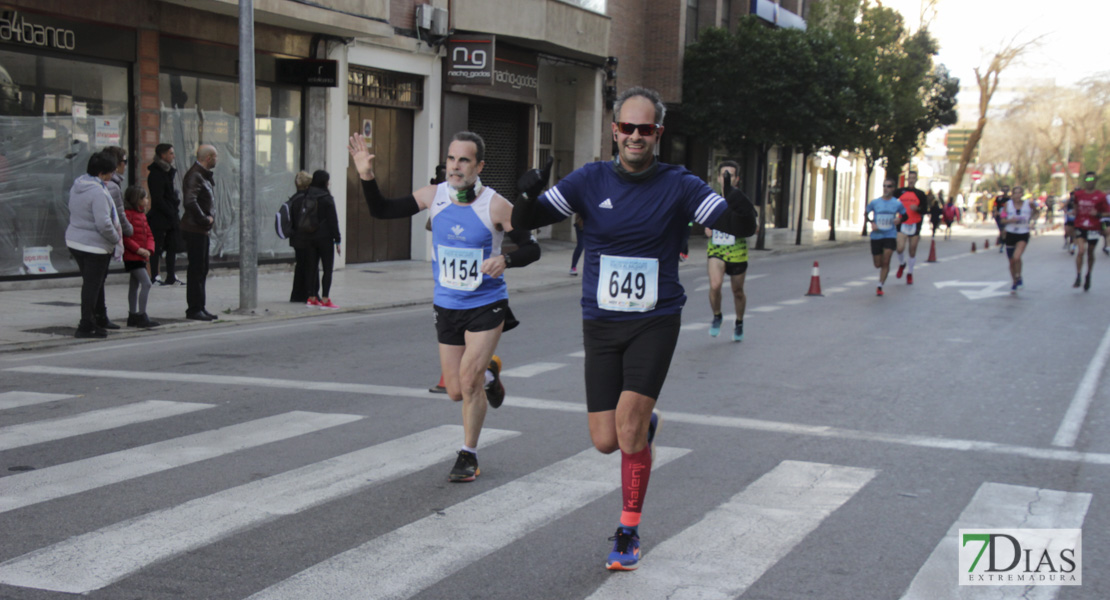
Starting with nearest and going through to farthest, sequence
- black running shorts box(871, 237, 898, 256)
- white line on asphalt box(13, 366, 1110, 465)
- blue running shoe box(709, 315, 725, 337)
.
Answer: white line on asphalt box(13, 366, 1110, 465)
blue running shoe box(709, 315, 725, 337)
black running shorts box(871, 237, 898, 256)

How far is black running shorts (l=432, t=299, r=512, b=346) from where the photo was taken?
6.01 m

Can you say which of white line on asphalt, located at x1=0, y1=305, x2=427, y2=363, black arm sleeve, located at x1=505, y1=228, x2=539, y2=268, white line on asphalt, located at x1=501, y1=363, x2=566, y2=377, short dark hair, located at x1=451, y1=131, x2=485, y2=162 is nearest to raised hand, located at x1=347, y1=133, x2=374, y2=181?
short dark hair, located at x1=451, y1=131, x2=485, y2=162

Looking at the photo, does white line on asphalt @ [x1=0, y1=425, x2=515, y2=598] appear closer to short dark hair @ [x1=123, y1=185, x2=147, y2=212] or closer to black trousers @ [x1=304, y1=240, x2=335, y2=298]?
short dark hair @ [x1=123, y1=185, x2=147, y2=212]

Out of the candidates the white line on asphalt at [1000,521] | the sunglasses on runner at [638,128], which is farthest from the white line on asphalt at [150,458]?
the white line on asphalt at [1000,521]

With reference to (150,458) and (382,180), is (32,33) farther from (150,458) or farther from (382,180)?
(150,458)

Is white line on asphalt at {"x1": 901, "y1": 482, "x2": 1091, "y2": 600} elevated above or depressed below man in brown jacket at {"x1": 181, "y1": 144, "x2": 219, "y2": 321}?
below

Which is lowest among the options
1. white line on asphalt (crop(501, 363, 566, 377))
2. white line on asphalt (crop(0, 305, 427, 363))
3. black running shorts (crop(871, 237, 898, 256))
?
white line on asphalt (crop(0, 305, 427, 363))

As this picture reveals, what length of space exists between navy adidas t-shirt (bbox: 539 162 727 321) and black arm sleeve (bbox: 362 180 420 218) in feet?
4.57

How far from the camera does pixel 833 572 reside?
4.44 metres

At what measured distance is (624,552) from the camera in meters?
4.43

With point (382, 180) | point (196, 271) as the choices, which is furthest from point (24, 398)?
point (382, 180)

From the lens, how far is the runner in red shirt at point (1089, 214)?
1808cm

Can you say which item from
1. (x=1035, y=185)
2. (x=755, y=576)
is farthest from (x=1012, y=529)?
(x=1035, y=185)

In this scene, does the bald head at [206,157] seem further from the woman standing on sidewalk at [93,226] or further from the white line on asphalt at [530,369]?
the white line on asphalt at [530,369]
